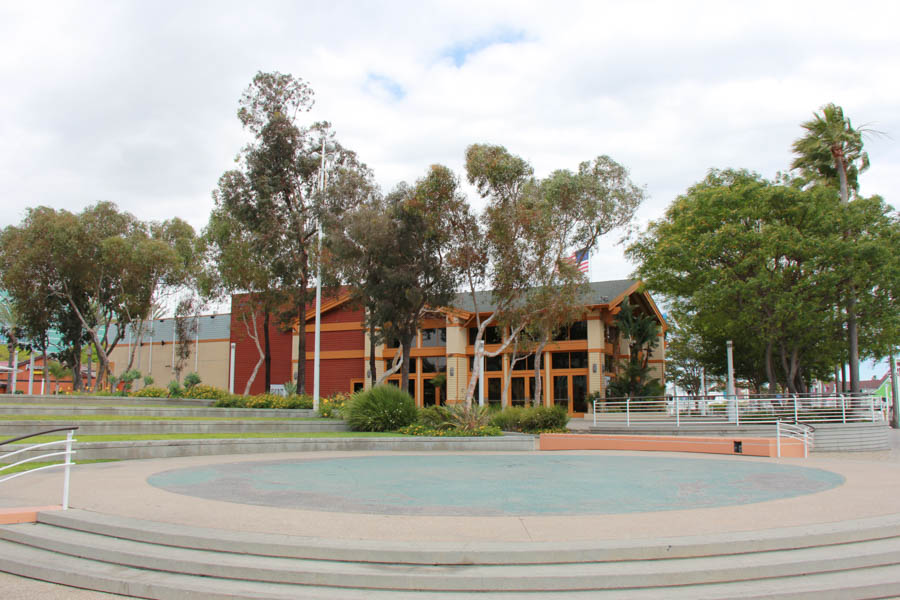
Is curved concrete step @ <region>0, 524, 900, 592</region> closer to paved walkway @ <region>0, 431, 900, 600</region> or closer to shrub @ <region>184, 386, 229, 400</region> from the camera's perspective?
paved walkway @ <region>0, 431, 900, 600</region>

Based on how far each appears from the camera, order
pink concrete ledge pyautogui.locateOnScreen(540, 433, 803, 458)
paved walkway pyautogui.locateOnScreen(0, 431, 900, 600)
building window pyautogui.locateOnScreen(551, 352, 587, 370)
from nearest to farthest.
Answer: paved walkway pyautogui.locateOnScreen(0, 431, 900, 600)
pink concrete ledge pyautogui.locateOnScreen(540, 433, 803, 458)
building window pyautogui.locateOnScreen(551, 352, 587, 370)

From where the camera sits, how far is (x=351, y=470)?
12.0 metres

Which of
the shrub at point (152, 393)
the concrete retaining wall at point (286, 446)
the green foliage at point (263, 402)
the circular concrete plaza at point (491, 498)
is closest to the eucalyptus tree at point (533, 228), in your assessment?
the concrete retaining wall at point (286, 446)

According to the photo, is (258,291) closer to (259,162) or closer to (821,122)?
(259,162)

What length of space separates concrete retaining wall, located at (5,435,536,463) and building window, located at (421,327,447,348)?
20.1 meters

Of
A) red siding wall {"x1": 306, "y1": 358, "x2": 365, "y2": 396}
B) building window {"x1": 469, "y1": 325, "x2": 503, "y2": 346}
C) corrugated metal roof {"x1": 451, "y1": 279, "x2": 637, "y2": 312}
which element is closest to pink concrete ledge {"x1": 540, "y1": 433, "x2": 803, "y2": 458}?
corrugated metal roof {"x1": 451, "y1": 279, "x2": 637, "y2": 312}

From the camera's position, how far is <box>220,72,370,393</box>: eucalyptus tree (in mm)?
29531

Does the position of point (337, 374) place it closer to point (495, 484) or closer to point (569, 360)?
point (569, 360)

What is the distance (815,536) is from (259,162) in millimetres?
28031

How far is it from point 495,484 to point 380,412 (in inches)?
410

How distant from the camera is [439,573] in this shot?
17.1 feet

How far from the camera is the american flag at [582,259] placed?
2730 cm

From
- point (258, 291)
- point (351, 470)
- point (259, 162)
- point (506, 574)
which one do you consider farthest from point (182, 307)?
point (506, 574)

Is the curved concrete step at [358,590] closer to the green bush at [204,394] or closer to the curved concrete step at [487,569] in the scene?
the curved concrete step at [487,569]
